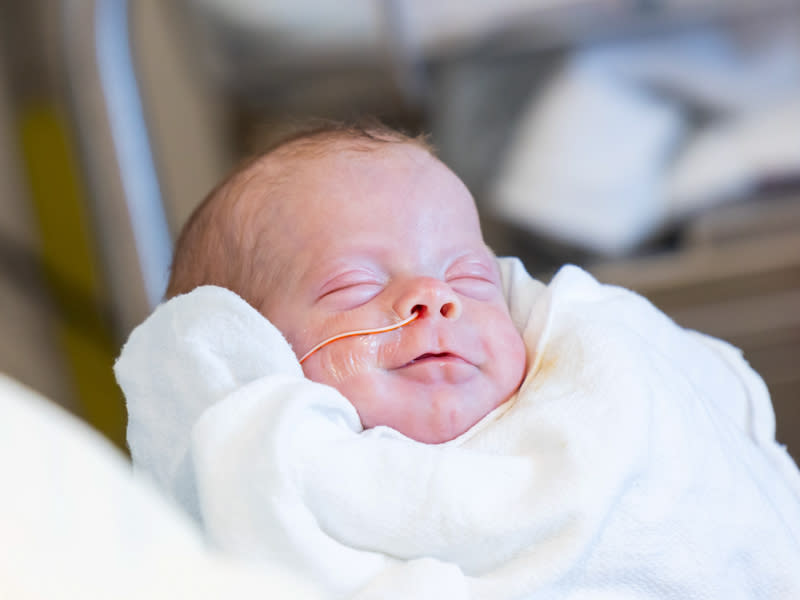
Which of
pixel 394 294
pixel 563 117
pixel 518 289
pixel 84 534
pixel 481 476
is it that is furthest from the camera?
pixel 563 117

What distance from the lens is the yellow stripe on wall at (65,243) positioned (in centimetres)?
197

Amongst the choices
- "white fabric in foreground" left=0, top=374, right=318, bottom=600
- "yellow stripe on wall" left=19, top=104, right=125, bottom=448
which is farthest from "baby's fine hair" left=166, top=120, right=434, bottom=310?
"yellow stripe on wall" left=19, top=104, right=125, bottom=448

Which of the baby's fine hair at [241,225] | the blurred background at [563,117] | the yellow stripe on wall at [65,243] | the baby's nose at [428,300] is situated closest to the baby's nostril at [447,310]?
the baby's nose at [428,300]

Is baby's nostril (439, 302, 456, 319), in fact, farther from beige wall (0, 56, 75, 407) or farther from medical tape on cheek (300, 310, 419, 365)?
beige wall (0, 56, 75, 407)

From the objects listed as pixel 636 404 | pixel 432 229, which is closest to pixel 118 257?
pixel 432 229

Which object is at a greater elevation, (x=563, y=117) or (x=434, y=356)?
(x=434, y=356)

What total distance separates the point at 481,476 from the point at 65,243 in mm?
1666

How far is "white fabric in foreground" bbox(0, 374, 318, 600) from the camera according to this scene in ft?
0.92

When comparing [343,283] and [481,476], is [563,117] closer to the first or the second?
[343,283]

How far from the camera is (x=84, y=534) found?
0.29m

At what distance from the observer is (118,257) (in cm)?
107

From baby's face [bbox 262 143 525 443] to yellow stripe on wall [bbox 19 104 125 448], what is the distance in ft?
4.68

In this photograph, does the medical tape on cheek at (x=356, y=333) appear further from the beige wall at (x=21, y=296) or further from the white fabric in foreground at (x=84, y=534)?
the beige wall at (x=21, y=296)

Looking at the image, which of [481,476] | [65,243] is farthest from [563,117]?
[65,243]
